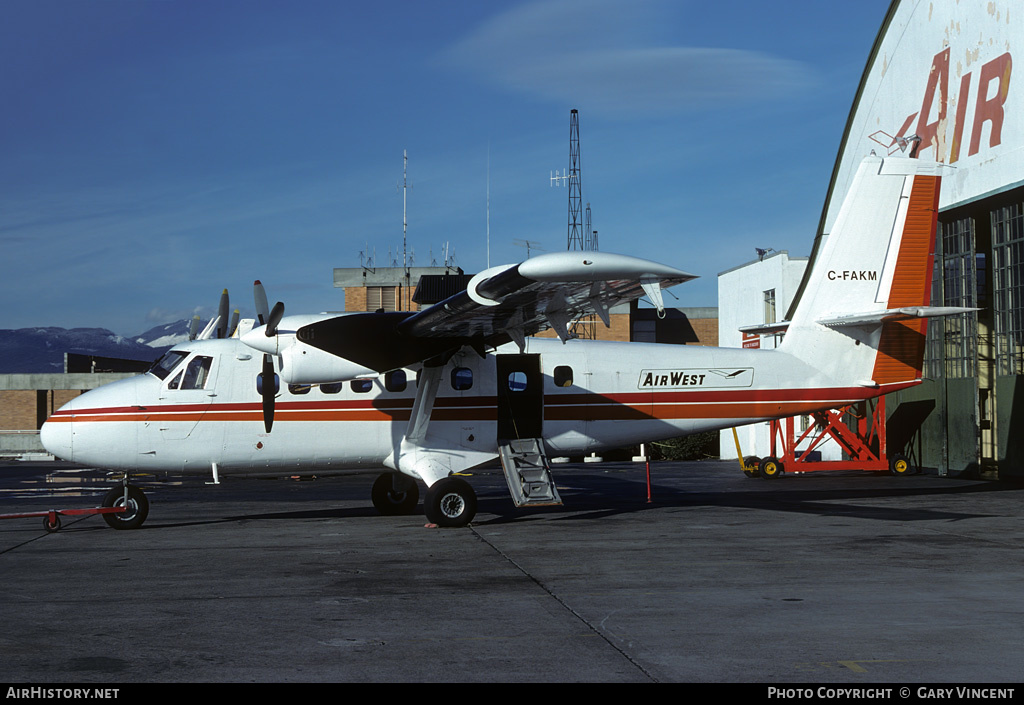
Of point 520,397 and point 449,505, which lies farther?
point 520,397

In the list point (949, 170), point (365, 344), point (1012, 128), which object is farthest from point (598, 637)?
point (949, 170)

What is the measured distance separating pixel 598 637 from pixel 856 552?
5.82 meters

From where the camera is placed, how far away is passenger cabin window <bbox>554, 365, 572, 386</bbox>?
16.6 meters

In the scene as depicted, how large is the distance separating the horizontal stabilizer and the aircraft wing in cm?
566

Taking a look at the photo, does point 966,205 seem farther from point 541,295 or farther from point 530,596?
point 530,596

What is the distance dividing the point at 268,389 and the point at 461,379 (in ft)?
10.8

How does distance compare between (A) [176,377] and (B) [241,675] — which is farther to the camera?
(A) [176,377]

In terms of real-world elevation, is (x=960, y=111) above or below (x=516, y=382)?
above

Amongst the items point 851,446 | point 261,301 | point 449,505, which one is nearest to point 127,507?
point 261,301

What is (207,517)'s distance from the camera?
17359 millimetres

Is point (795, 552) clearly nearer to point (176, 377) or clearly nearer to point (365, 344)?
point (365, 344)

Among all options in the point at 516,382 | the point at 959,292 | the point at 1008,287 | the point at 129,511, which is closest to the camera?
the point at 129,511

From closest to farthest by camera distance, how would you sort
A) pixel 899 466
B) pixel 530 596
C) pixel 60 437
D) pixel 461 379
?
pixel 530 596 < pixel 60 437 < pixel 461 379 < pixel 899 466

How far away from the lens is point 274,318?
46.9 feet
